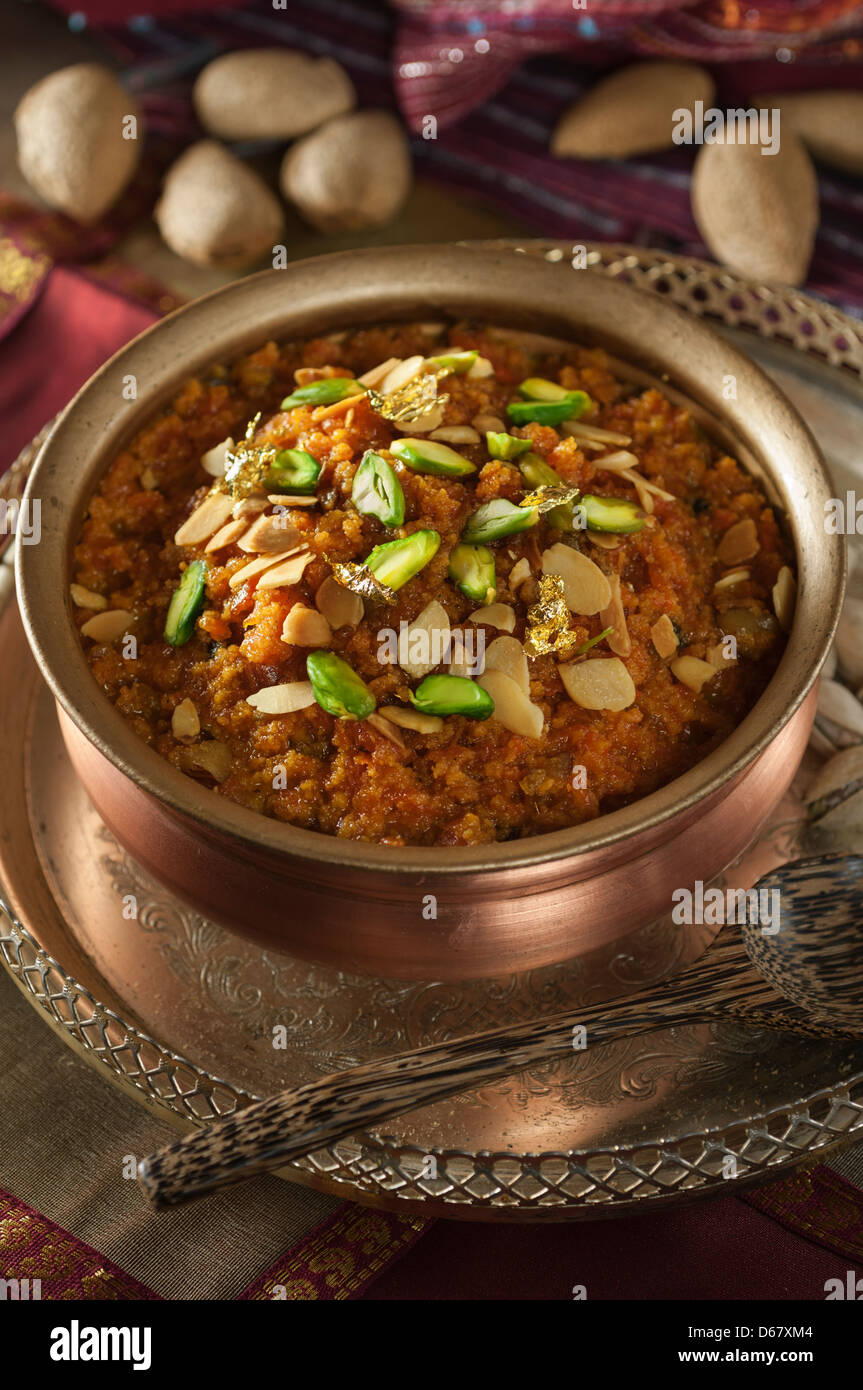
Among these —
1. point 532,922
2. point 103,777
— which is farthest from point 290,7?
point 532,922

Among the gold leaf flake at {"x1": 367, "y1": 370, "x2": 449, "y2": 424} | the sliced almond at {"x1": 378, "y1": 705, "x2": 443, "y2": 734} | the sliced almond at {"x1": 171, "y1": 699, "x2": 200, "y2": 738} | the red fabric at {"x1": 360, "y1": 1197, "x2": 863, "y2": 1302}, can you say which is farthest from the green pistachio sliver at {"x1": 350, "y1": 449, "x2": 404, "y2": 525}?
the red fabric at {"x1": 360, "y1": 1197, "x2": 863, "y2": 1302}

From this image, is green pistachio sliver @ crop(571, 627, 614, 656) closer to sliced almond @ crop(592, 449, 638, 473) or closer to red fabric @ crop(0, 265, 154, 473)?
sliced almond @ crop(592, 449, 638, 473)

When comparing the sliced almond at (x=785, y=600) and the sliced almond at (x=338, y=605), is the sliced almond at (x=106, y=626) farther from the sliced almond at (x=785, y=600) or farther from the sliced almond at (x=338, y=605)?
the sliced almond at (x=785, y=600)

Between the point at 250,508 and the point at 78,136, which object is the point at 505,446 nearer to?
the point at 250,508

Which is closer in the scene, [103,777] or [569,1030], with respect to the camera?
[569,1030]

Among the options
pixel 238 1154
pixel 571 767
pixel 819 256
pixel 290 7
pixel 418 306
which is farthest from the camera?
pixel 290 7

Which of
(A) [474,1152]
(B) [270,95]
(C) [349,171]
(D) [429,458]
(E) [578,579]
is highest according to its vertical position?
(B) [270,95]

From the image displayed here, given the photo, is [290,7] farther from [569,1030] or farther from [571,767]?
[569,1030]

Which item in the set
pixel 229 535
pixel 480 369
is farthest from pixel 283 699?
pixel 480 369
